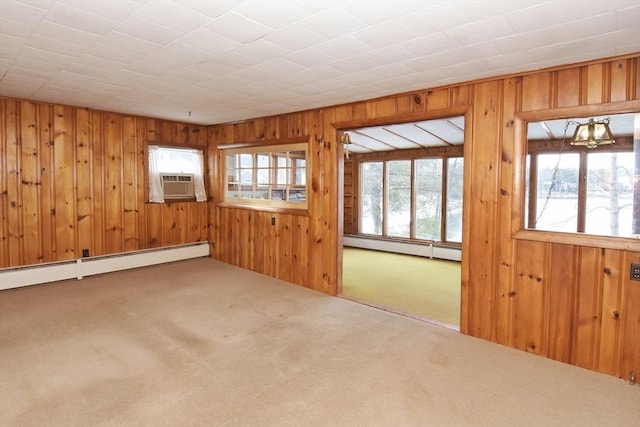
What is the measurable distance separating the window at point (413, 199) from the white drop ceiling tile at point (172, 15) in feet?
19.0

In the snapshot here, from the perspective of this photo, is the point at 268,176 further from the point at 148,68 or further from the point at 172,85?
the point at 148,68

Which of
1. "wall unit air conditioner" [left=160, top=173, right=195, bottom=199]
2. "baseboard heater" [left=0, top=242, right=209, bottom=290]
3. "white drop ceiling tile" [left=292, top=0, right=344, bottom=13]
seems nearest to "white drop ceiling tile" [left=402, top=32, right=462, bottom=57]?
"white drop ceiling tile" [left=292, top=0, right=344, bottom=13]

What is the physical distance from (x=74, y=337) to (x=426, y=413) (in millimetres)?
2954

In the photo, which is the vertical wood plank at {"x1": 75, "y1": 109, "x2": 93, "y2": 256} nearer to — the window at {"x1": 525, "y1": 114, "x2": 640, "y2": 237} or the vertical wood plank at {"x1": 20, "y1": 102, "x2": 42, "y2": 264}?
the vertical wood plank at {"x1": 20, "y1": 102, "x2": 42, "y2": 264}

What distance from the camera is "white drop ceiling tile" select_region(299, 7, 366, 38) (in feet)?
6.81

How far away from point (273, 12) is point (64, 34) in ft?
4.87

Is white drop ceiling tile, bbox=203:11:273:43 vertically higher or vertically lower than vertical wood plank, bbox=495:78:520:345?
higher

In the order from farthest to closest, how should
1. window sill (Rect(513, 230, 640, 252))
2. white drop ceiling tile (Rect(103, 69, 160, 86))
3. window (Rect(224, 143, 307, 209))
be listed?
window (Rect(224, 143, 307, 209))
white drop ceiling tile (Rect(103, 69, 160, 86))
window sill (Rect(513, 230, 640, 252))

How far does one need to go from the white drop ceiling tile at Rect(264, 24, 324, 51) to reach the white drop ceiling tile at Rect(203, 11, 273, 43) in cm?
7

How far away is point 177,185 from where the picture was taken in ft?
19.7

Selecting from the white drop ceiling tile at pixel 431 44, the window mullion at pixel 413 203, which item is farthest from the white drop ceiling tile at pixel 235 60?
the window mullion at pixel 413 203

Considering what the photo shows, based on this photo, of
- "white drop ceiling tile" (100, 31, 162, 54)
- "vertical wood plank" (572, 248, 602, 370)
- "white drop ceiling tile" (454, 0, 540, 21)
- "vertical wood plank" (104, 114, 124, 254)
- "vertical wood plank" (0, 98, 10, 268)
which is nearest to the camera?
"white drop ceiling tile" (454, 0, 540, 21)

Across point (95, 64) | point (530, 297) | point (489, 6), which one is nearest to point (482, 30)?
point (489, 6)

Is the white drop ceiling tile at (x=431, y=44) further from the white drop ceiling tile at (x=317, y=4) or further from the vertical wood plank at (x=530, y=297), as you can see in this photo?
the vertical wood plank at (x=530, y=297)
